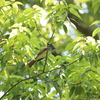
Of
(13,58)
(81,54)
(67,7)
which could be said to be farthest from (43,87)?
(67,7)

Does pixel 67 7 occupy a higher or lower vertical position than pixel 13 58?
higher

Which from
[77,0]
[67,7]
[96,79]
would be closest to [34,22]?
[67,7]

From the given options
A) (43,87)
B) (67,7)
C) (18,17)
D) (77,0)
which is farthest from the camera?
(77,0)

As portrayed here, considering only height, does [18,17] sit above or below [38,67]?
above

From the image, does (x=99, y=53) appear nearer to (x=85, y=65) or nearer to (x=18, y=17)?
(x=85, y=65)

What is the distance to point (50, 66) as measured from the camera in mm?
3119

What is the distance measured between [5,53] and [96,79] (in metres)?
0.93

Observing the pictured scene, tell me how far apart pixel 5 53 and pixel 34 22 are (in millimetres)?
439

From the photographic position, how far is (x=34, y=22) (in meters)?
2.90

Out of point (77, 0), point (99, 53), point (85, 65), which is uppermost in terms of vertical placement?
point (99, 53)

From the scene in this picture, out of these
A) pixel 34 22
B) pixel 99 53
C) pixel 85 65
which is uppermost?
pixel 34 22

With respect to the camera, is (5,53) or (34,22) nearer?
(5,53)

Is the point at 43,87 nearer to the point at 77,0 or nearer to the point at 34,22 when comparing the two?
the point at 34,22

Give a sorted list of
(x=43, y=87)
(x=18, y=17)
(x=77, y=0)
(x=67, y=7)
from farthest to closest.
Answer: (x=77, y=0), (x=43, y=87), (x=18, y=17), (x=67, y=7)
